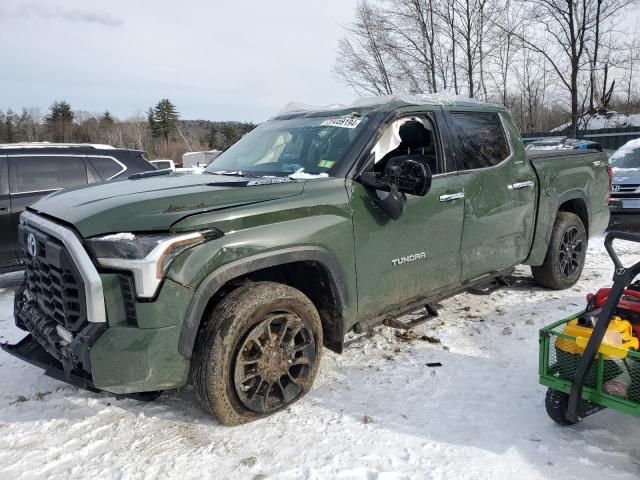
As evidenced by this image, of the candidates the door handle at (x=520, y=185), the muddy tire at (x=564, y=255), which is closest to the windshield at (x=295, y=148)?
the door handle at (x=520, y=185)

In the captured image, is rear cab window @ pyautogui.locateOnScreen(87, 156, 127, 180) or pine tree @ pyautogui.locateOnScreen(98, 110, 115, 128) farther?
pine tree @ pyautogui.locateOnScreen(98, 110, 115, 128)

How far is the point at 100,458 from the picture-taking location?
2.74 meters

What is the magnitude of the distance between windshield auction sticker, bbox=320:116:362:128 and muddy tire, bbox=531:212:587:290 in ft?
8.78

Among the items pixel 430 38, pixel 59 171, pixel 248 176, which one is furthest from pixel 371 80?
pixel 248 176

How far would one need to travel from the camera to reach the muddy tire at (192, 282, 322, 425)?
9.11 feet

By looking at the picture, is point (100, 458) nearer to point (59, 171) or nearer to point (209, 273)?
point (209, 273)

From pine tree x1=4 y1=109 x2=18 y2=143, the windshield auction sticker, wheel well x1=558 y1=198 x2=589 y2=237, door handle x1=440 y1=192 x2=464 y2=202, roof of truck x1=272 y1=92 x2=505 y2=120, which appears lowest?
wheel well x1=558 y1=198 x2=589 y2=237

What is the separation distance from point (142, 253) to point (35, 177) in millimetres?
4819

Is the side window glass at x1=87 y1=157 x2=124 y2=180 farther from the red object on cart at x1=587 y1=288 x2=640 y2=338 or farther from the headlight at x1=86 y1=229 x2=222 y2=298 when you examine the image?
the red object on cart at x1=587 y1=288 x2=640 y2=338

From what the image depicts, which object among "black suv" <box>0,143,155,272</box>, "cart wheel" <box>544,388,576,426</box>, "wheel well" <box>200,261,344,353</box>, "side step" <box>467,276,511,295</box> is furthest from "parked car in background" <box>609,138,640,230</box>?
"black suv" <box>0,143,155,272</box>

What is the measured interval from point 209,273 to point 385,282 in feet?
4.49

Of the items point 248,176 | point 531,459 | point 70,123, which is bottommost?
point 531,459

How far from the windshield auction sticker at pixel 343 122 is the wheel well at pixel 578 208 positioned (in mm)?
2974

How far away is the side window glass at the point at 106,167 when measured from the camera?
6816 millimetres
